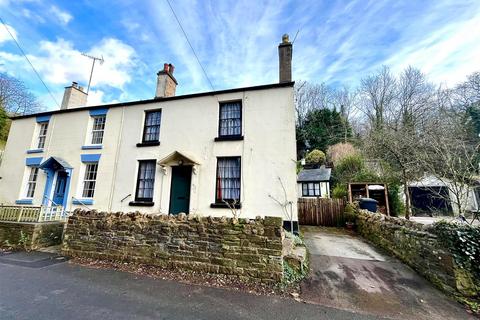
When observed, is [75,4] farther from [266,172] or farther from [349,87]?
[349,87]

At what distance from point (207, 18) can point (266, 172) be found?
672 cm

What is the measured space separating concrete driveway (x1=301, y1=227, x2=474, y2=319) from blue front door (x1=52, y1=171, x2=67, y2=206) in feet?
43.3

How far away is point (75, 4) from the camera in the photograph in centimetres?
765

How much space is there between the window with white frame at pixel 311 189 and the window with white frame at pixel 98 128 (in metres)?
17.0

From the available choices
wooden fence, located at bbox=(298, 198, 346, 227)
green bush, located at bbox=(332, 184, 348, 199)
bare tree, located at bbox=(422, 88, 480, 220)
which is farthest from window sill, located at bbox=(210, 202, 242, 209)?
bare tree, located at bbox=(422, 88, 480, 220)

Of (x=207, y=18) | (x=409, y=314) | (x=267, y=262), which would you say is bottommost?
(x=409, y=314)

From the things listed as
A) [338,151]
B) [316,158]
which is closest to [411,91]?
[338,151]

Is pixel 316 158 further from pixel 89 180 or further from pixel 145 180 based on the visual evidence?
pixel 89 180

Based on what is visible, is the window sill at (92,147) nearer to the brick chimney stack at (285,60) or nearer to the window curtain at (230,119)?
the window curtain at (230,119)

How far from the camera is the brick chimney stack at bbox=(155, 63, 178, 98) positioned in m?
11.2

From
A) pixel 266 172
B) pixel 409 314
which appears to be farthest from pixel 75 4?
pixel 409 314

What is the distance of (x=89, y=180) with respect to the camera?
10672 millimetres

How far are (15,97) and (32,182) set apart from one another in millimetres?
22478

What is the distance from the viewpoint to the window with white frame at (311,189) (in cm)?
1881
